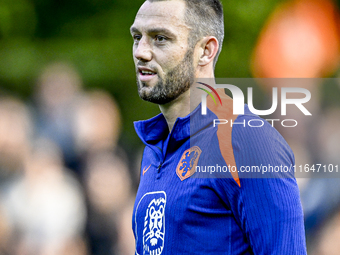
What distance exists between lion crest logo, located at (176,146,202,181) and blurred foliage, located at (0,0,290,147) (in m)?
3.12

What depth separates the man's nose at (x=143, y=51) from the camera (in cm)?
224

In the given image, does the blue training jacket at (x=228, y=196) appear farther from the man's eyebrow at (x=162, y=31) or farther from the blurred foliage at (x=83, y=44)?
the blurred foliage at (x=83, y=44)

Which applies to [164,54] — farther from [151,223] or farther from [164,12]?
[151,223]

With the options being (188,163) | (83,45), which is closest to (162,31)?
(188,163)

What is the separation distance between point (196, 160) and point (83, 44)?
3.62 metres

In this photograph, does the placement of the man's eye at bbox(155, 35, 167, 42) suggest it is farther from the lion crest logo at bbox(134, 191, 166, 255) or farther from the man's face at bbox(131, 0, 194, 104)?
the lion crest logo at bbox(134, 191, 166, 255)

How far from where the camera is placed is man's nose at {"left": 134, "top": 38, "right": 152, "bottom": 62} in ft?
7.34

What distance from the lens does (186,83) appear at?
2270 millimetres

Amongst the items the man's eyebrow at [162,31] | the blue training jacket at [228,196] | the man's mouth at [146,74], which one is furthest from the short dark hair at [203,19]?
the blue training jacket at [228,196]

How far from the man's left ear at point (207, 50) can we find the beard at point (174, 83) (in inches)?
3.1

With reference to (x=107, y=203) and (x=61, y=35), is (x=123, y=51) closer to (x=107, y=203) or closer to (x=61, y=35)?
(x=61, y=35)

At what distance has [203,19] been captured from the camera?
2.36m

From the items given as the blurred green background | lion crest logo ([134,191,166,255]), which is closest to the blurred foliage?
the blurred green background

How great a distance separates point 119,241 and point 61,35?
237 centimetres
